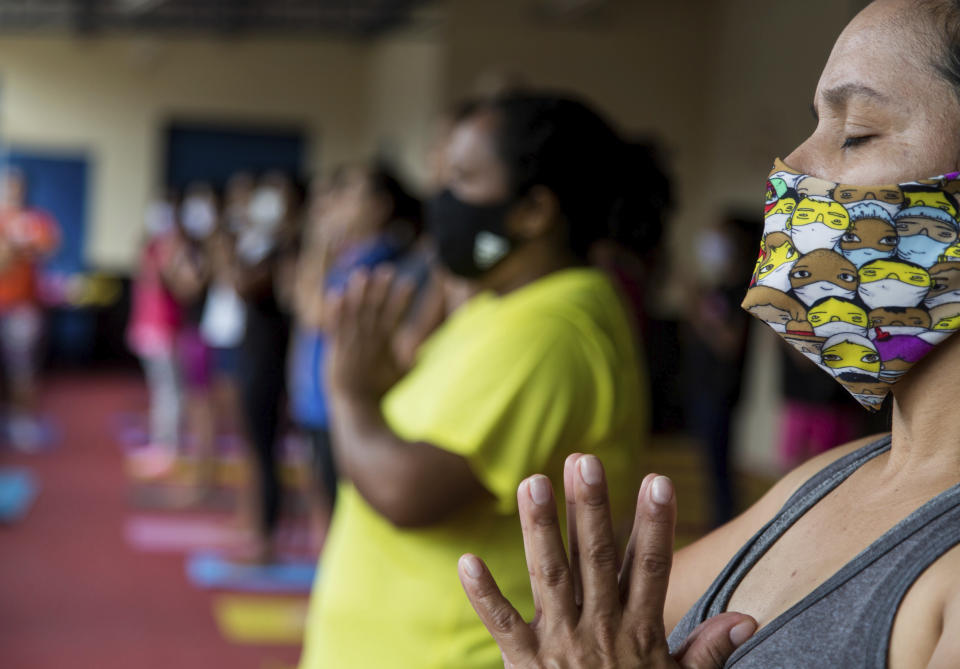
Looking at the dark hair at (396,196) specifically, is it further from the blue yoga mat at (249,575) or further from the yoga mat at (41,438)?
the yoga mat at (41,438)

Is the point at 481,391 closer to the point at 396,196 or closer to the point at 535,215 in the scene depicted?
the point at 535,215

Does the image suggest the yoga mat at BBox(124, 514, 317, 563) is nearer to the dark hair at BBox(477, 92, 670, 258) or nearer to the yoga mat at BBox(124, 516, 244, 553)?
the yoga mat at BBox(124, 516, 244, 553)

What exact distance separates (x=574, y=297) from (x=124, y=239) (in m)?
12.6

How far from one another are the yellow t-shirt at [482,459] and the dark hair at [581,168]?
0.70ft

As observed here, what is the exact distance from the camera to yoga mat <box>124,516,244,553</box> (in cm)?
541

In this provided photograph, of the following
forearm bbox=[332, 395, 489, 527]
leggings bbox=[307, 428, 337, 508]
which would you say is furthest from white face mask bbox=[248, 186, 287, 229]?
forearm bbox=[332, 395, 489, 527]

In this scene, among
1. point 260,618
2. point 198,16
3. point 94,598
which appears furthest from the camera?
point 198,16

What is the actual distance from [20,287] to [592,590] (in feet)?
23.2

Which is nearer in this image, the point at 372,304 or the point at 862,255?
the point at 862,255

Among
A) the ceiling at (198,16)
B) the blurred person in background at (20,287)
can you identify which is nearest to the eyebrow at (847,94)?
the blurred person in background at (20,287)

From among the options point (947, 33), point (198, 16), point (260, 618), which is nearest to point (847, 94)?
point (947, 33)

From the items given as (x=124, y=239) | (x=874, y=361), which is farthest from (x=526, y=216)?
(x=124, y=239)

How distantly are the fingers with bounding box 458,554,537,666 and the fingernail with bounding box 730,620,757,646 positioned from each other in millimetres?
150

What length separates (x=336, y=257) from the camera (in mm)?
4262
